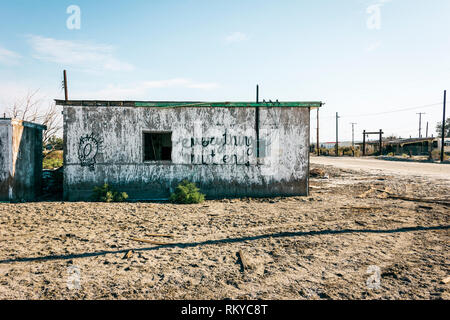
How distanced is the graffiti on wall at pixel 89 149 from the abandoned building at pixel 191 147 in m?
0.03

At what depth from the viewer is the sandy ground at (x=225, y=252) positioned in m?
3.33

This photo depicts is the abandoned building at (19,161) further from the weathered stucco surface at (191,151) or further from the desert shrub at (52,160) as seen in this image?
the desert shrub at (52,160)

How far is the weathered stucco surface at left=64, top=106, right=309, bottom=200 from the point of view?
8984 millimetres

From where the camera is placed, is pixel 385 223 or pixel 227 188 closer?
pixel 385 223

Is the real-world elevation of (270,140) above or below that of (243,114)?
below

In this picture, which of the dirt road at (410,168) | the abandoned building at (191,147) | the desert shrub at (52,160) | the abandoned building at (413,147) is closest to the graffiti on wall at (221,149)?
the abandoned building at (191,147)

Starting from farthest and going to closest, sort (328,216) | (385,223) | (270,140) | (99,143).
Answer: (270,140) < (99,143) < (328,216) < (385,223)

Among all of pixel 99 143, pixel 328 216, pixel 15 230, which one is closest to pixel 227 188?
pixel 328 216

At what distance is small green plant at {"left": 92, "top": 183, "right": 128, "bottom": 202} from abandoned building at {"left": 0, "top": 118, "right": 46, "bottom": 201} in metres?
2.50

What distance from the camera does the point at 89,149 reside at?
8.98 meters

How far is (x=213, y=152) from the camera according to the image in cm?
949

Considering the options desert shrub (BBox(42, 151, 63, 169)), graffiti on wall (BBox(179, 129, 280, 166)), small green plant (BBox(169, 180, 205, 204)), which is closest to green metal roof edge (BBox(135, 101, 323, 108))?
graffiti on wall (BBox(179, 129, 280, 166))
